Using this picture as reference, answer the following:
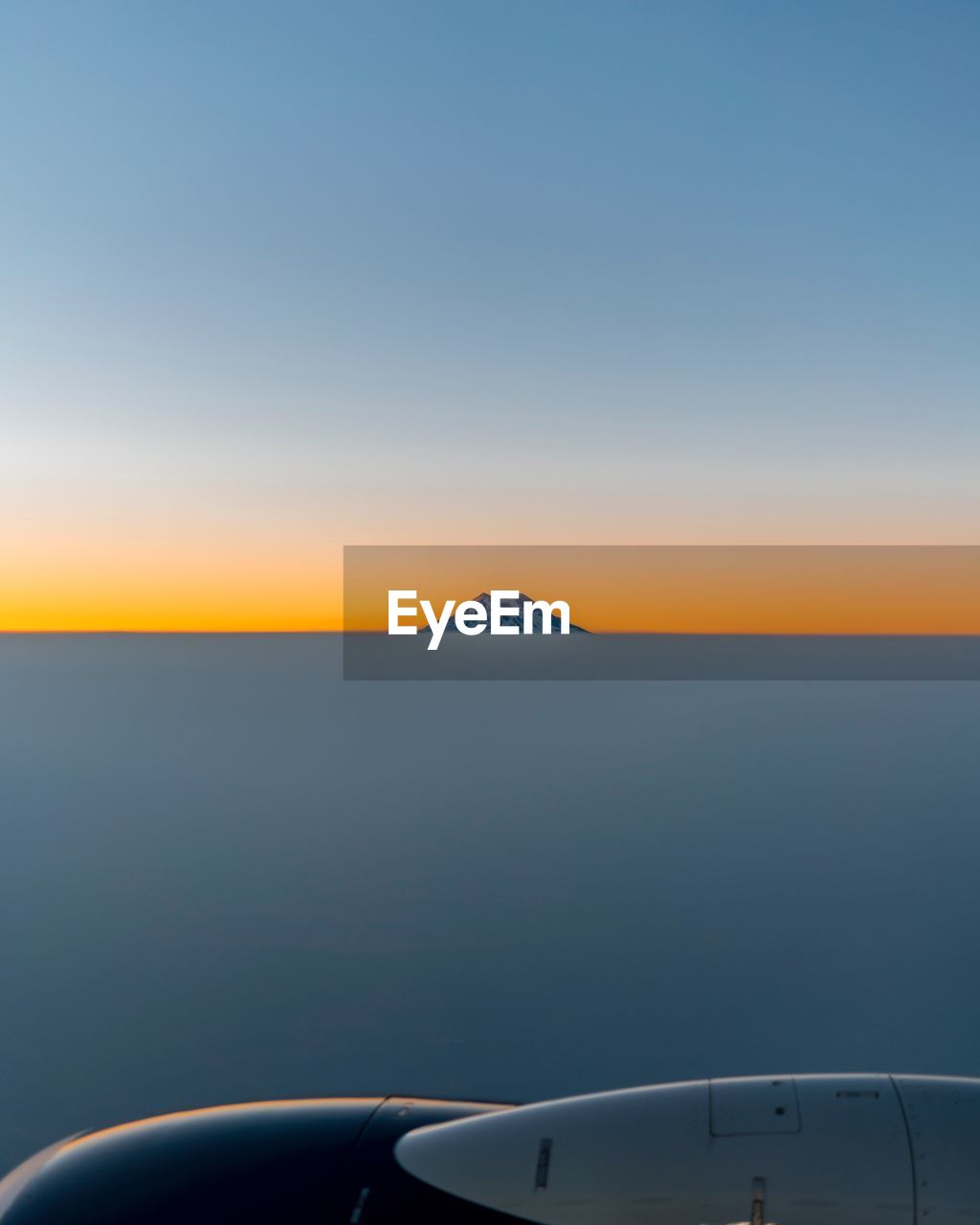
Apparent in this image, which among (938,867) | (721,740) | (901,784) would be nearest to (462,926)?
(938,867)

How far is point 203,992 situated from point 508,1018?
279 cm

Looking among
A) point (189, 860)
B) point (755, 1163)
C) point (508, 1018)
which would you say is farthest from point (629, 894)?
point (755, 1163)

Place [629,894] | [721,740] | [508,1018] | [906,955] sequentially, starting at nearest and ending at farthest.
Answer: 1. [508,1018]
2. [906,955]
3. [629,894]
4. [721,740]

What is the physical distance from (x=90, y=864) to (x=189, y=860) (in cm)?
140

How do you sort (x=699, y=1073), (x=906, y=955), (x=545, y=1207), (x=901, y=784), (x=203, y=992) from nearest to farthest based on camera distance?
(x=545, y=1207) < (x=699, y=1073) < (x=203, y=992) < (x=906, y=955) < (x=901, y=784)

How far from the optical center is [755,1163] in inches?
100

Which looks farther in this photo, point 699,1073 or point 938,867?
point 938,867

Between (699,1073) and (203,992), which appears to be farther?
(203,992)

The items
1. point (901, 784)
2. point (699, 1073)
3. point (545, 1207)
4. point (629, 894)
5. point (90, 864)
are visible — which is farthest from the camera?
point (901, 784)

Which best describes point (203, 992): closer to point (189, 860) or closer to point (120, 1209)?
point (189, 860)

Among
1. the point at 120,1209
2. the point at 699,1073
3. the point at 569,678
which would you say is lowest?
the point at 699,1073

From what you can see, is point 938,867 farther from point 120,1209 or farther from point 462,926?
point 120,1209

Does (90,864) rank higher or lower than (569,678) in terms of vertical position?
lower

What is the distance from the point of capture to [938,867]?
1533cm
